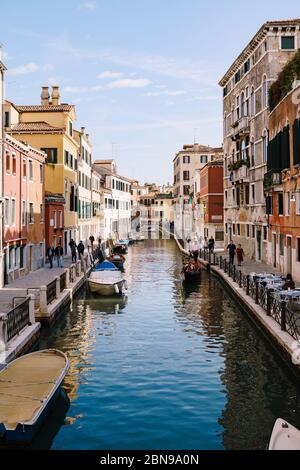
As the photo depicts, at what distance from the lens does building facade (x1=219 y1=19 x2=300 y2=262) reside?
35938 millimetres

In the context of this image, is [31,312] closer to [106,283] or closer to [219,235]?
[106,283]

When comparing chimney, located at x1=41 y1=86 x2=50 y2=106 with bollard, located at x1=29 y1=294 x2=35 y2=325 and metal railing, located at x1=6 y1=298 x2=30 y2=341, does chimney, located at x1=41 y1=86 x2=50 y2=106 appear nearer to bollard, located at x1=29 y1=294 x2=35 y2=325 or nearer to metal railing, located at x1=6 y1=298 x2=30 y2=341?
bollard, located at x1=29 y1=294 x2=35 y2=325

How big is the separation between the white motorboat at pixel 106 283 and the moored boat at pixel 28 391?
14391mm

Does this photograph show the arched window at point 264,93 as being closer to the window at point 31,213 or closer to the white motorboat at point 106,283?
Answer: the white motorboat at point 106,283

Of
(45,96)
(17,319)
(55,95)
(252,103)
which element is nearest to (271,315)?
(17,319)

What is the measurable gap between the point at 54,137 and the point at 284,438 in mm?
36595

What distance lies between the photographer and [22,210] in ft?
105

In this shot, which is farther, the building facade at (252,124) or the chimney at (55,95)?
the chimney at (55,95)

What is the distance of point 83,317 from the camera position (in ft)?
75.5

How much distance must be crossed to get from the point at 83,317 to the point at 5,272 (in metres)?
6.26

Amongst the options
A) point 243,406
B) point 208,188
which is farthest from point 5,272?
point 208,188

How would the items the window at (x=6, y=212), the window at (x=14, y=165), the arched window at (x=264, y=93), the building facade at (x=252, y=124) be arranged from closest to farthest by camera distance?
1. the window at (x=6, y=212)
2. the window at (x=14, y=165)
3. the building facade at (x=252, y=124)
4. the arched window at (x=264, y=93)

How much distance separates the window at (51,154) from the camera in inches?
1665

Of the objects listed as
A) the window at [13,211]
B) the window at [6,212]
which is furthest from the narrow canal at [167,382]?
the window at [13,211]
